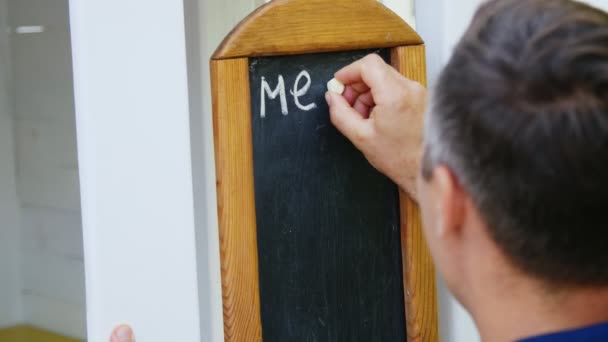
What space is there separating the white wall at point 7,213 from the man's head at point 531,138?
9.71 feet

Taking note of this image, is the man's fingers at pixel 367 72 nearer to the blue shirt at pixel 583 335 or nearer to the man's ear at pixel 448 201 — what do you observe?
the man's ear at pixel 448 201

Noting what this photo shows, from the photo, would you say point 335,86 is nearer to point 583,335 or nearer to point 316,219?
point 316,219

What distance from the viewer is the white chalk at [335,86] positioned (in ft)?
5.78

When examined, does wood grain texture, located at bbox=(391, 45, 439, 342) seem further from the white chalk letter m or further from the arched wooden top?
the white chalk letter m

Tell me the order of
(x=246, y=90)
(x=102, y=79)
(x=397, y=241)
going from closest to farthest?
(x=102, y=79)
(x=246, y=90)
(x=397, y=241)

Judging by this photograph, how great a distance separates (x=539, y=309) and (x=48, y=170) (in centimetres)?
291

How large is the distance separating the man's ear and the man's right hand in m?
0.63

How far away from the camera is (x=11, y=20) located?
3.75 m

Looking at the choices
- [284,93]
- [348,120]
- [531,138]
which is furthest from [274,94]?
[531,138]

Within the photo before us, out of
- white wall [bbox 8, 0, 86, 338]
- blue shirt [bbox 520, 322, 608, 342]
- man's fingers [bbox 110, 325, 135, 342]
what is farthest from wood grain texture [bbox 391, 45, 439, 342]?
white wall [bbox 8, 0, 86, 338]

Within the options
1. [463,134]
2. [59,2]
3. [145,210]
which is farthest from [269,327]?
[59,2]

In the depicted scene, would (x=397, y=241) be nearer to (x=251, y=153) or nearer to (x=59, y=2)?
(x=251, y=153)

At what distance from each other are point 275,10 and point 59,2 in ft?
6.83

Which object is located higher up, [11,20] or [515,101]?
[11,20]
